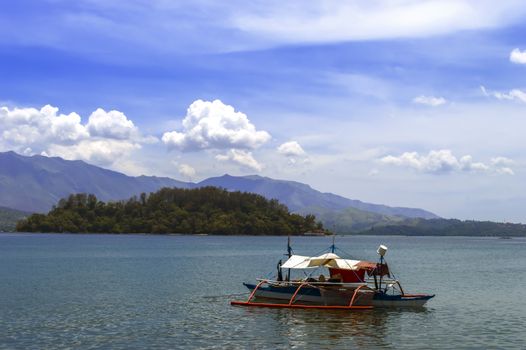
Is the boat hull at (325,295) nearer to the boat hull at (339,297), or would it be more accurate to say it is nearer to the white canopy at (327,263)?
the boat hull at (339,297)

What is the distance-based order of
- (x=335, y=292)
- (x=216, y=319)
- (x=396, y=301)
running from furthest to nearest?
(x=396, y=301) → (x=335, y=292) → (x=216, y=319)

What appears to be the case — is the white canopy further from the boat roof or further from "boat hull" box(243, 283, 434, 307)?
"boat hull" box(243, 283, 434, 307)

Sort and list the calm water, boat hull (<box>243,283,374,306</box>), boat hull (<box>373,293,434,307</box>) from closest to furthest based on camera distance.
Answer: the calm water → boat hull (<box>243,283,374,306</box>) → boat hull (<box>373,293,434,307</box>)

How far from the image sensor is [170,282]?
90562 millimetres

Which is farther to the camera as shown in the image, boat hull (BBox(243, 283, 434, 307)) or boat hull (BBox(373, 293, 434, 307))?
boat hull (BBox(373, 293, 434, 307))

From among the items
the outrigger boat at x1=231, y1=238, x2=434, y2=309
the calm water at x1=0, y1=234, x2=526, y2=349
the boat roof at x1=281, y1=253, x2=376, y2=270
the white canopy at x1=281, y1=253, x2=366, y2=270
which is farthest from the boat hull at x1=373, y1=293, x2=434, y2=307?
the white canopy at x1=281, y1=253, x2=366, y2=270

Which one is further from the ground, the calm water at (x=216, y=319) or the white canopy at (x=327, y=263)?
the white canopy at (x=327, y=263)

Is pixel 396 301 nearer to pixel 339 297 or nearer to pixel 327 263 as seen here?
pixel 339 297

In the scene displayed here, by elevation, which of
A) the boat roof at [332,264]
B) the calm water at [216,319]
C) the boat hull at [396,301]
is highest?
the boat roof at [332,264]

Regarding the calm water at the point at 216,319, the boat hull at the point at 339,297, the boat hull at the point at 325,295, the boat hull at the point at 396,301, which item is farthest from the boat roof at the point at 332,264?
the calm water at the point at 216,319

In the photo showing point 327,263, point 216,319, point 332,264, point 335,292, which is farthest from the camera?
point 327,263

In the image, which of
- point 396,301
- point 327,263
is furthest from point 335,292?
point 396,301

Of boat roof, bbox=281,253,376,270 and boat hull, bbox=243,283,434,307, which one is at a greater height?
boat roof, bbox=281,253,376,270

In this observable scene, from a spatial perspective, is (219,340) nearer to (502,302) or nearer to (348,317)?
(348,317)
